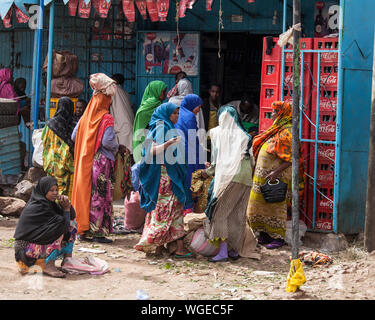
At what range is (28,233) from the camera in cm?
574

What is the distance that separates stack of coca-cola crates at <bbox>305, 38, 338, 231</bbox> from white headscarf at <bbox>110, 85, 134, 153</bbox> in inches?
154

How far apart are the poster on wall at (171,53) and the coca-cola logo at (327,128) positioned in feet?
12.5

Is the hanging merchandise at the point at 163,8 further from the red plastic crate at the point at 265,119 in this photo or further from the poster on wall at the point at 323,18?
the red plastic crate at the point at 265,119

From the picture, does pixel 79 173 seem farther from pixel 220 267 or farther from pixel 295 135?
pixel 295 135

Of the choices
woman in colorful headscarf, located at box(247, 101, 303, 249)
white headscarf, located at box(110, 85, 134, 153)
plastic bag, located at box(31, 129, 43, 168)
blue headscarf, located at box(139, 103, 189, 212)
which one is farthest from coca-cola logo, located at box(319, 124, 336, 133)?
white headscarf, located at box(110, 85, 134, 153)

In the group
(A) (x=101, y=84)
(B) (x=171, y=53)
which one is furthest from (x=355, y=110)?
(B) (x=171, y=53)

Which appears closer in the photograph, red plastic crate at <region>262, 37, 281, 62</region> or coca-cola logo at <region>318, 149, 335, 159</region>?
coca-cola logo at <region>318, 149, 335, 159</region>

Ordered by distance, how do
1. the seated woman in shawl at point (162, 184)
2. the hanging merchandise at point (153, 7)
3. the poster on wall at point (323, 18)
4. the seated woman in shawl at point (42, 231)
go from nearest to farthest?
the seated woman in shawl at point (42, 231) → the seated woman in shawl at point (162, 184) → the hanging merchandise at point (153, 7) → the poster on wall at point (323, 18)

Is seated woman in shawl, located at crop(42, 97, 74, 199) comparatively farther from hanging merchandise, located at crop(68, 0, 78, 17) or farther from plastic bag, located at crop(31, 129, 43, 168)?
hanging merchandise, located at crop(68, 0, 78, 17)

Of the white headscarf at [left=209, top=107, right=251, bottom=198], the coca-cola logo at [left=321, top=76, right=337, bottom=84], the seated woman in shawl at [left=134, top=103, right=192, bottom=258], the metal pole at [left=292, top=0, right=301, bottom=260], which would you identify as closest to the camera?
the metal pole at [left=292, top=0, right=301, bottom=260]

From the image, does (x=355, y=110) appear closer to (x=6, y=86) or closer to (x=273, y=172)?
(x=273, y=172)

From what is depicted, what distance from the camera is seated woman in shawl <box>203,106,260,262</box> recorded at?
651 centimetres

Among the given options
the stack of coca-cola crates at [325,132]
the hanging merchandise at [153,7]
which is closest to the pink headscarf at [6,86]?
the hanging merchandise at [153,7]

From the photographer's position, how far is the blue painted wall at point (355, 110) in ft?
23.3
